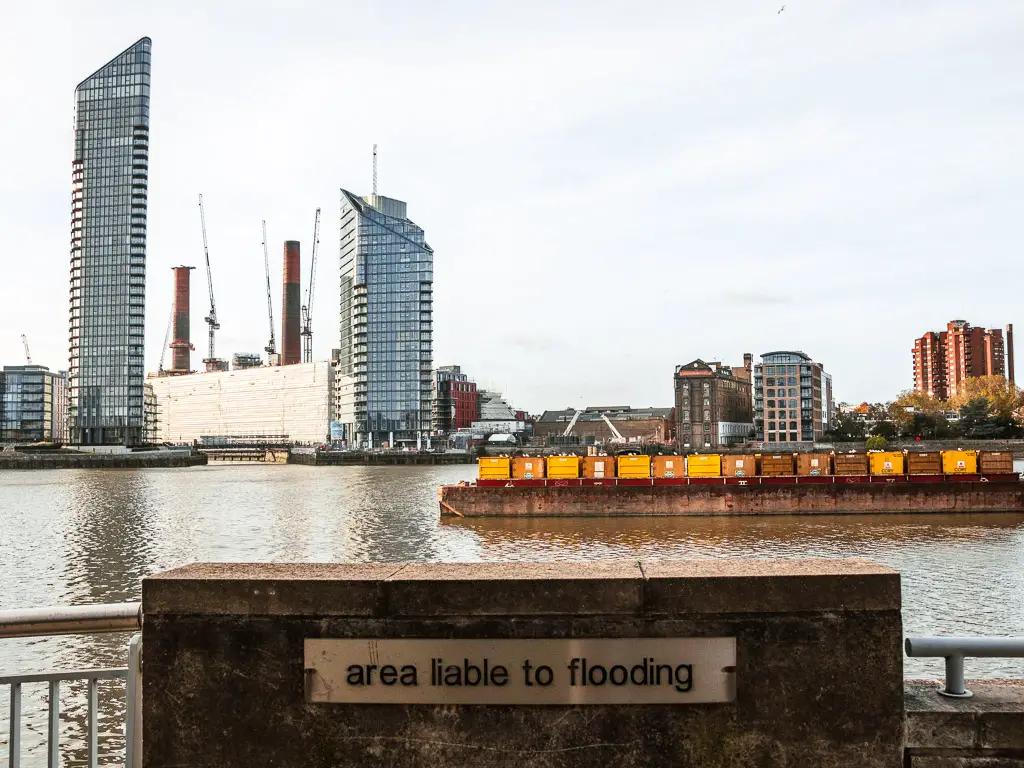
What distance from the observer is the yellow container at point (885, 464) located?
174ft

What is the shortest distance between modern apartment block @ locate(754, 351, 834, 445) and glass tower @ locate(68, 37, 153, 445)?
434ft

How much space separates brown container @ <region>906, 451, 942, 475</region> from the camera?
52750 millimetres

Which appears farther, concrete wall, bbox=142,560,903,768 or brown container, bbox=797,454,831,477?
brown container, bbox=797,454,831,477

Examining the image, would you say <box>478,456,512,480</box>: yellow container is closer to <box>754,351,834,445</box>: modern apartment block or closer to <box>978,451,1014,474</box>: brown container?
<box>978,451,1014,474</box>: brown container

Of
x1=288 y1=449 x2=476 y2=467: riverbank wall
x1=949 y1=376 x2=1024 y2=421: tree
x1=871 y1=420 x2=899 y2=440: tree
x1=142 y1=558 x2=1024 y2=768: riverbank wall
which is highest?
x1=949 y1=376 x2=1024 y2=421: tree

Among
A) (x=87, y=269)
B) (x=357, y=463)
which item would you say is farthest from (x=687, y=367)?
(x=87, y=269)

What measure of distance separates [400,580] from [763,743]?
2.15 m

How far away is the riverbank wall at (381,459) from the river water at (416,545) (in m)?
98.1

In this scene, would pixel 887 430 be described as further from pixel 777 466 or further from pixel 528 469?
pixel 528 469

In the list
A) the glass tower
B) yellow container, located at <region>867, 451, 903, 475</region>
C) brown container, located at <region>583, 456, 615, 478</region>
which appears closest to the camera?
yellow container, located at <region>867, 451, 903, 475</region>

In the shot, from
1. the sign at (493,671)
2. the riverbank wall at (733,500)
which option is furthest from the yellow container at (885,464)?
the sign at (493,671)

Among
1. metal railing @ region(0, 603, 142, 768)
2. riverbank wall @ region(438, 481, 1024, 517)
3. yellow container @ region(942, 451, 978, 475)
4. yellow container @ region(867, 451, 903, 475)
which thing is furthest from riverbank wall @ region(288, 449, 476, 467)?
metal railing @ region(0, 603, 142, 768)

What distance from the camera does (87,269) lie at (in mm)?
178125

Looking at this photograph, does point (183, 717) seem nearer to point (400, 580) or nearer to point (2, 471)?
point (400, 580)
